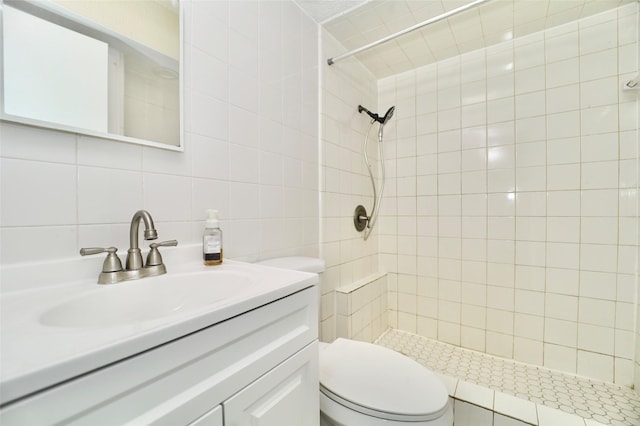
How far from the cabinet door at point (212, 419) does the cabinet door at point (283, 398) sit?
1 cm

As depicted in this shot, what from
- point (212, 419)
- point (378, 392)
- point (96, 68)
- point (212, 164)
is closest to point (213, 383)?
point (212, 419)

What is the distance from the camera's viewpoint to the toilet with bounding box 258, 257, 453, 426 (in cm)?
74

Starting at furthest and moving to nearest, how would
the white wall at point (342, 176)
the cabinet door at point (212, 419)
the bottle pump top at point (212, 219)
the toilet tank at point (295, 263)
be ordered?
1. the white wall at point (342, 176)
2. the toilet tank at point (295, 263)
3. the bottle pump top at point (212, 219)
4. the cabinet door at point (212, 419)

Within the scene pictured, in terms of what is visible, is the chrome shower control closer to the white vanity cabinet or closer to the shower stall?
the shower stall

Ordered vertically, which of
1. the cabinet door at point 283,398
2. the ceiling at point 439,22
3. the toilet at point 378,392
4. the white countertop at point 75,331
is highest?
the ceiling at point 439,22

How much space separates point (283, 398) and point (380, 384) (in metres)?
0.41

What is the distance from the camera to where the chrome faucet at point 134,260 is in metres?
0.63

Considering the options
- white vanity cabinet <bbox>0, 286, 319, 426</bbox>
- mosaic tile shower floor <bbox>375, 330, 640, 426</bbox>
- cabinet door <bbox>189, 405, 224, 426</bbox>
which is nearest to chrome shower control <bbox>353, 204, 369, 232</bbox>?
mosaic tile shower floor <bbox>375, 330, 640, 426</bbox>

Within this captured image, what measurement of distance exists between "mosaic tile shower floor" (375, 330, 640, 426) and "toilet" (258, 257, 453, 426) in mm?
749

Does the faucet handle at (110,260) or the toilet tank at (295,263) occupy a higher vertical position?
the faucet handle at (110,260)

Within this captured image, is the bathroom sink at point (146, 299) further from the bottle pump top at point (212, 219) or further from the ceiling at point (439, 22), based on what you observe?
the ceiling at point (439, 22)

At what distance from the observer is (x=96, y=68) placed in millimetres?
682

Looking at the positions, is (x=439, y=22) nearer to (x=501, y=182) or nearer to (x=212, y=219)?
(x=501, y=182)

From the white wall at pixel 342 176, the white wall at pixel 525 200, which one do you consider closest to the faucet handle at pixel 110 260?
the white wall at pixel 342 176
